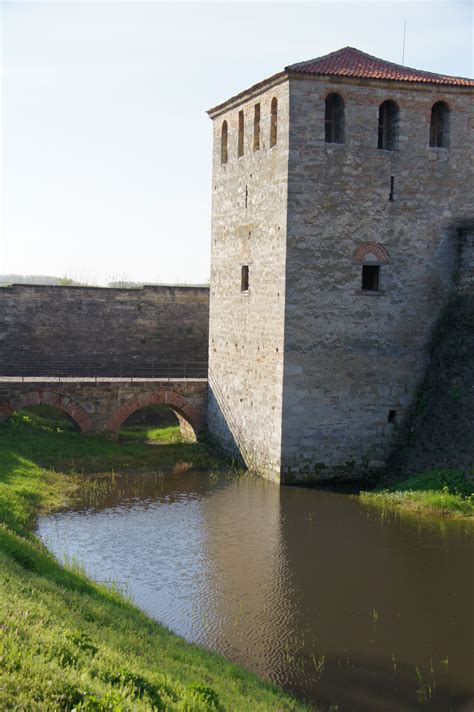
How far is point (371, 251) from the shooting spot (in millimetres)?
18109

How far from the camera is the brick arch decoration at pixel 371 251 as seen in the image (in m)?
18.0

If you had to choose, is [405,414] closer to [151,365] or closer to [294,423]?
[294,423]

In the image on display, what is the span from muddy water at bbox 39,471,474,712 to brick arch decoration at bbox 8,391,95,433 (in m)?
3.24

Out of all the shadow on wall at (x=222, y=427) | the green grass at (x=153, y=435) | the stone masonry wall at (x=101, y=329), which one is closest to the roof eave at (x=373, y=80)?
the shadow on wall at (x=222, y=427)

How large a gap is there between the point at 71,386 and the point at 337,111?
869 cm

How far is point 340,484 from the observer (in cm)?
1820

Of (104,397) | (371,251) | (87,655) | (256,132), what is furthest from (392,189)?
(87,655)

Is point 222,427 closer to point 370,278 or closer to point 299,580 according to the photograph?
point 370,278

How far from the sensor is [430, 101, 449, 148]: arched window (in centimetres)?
1853

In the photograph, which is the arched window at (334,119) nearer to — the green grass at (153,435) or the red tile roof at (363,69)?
the red tile roof at (363,69)

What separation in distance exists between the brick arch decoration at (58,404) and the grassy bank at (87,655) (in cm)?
685

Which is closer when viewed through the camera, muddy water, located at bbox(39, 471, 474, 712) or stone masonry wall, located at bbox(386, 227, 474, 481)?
muddy water, located at bbox(39, 471, 474, 712)

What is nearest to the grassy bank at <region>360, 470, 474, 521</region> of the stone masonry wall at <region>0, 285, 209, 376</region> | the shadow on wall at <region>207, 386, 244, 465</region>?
the shadow on wall at <region>207, 386, 244, 465</region>

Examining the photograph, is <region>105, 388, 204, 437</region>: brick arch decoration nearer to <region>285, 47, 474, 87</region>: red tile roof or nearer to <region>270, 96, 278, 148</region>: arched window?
<region>270, 96, 278, 148</region>: arched window
